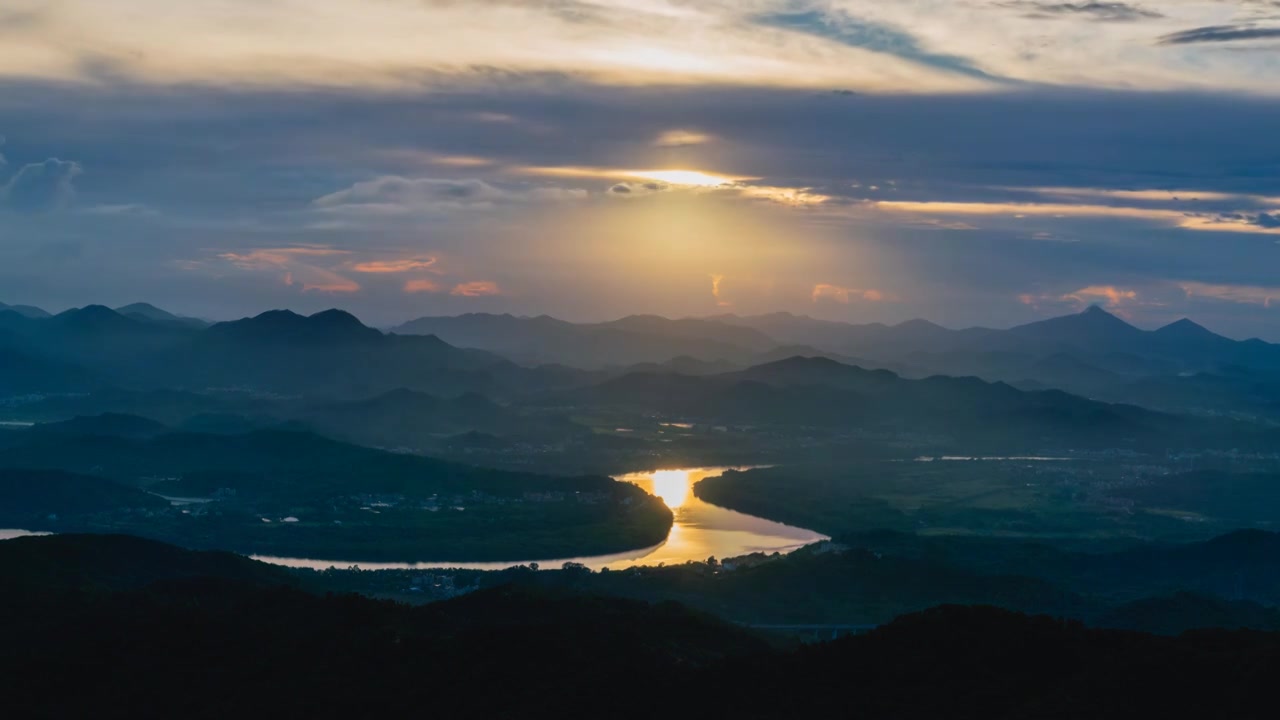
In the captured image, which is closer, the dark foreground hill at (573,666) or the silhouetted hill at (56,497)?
the dark foreground hill at (573,666)

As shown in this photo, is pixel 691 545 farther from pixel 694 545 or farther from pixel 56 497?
pixel 56 497

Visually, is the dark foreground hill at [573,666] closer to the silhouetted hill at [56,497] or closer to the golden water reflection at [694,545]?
the golden water reflection at [694,545]

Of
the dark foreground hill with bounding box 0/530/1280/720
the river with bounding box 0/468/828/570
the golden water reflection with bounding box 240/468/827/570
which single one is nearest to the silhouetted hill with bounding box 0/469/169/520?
the river with bounding box 0/468/828/570

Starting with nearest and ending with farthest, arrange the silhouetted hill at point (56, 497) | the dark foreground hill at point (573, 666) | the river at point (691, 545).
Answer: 1. the dark foreground hill at point (573, 666)
2. the river at point (691, 545)
3. the silhouetted hill at point (56, 497)

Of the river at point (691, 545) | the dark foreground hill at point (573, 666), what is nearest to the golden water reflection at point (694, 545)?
the river at point (691, 545)

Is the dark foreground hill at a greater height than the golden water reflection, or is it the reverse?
the dark foreground hill

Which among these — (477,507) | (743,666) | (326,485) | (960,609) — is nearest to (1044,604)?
(960,609)

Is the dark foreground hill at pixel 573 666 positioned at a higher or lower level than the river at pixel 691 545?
higher

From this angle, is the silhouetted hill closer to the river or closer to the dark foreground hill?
the river

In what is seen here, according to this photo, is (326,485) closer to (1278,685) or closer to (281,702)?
(281,702)
